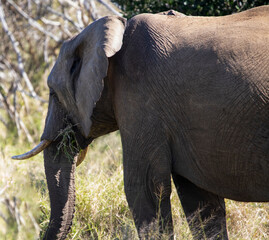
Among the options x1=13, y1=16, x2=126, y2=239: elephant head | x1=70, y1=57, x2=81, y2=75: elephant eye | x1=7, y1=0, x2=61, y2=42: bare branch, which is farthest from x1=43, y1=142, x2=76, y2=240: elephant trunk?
x1=7, y1=0, x2=61, y2=42: bare branch

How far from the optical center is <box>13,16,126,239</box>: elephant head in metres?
3.30

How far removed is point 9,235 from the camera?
0.92m

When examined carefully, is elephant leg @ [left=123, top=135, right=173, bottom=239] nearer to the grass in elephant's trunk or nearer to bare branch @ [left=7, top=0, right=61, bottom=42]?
the grass in elephant's trunk

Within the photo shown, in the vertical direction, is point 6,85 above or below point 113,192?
below

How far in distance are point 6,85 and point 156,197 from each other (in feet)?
24.6

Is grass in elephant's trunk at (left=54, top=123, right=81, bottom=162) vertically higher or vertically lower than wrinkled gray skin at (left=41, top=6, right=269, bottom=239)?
lower

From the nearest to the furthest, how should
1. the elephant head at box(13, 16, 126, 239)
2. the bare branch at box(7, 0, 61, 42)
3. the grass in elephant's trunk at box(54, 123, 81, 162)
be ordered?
the elephant head at box(13, 16, 126, 239) → the grass in elephant's trunk at box(54, 123, 81, 162) → the bare branch at box(7, 0, 61, 42)

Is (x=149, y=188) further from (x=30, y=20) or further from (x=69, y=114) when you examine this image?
(x=30, y=20)

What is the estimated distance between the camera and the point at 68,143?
379cm

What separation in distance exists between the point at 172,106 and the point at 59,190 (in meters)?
1.32

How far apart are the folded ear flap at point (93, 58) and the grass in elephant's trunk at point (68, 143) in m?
0.14

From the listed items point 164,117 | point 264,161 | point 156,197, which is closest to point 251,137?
point 264,161

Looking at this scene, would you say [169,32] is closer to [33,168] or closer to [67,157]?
[67,157]

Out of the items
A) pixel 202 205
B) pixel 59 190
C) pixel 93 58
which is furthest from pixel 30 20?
pixel 202 205
